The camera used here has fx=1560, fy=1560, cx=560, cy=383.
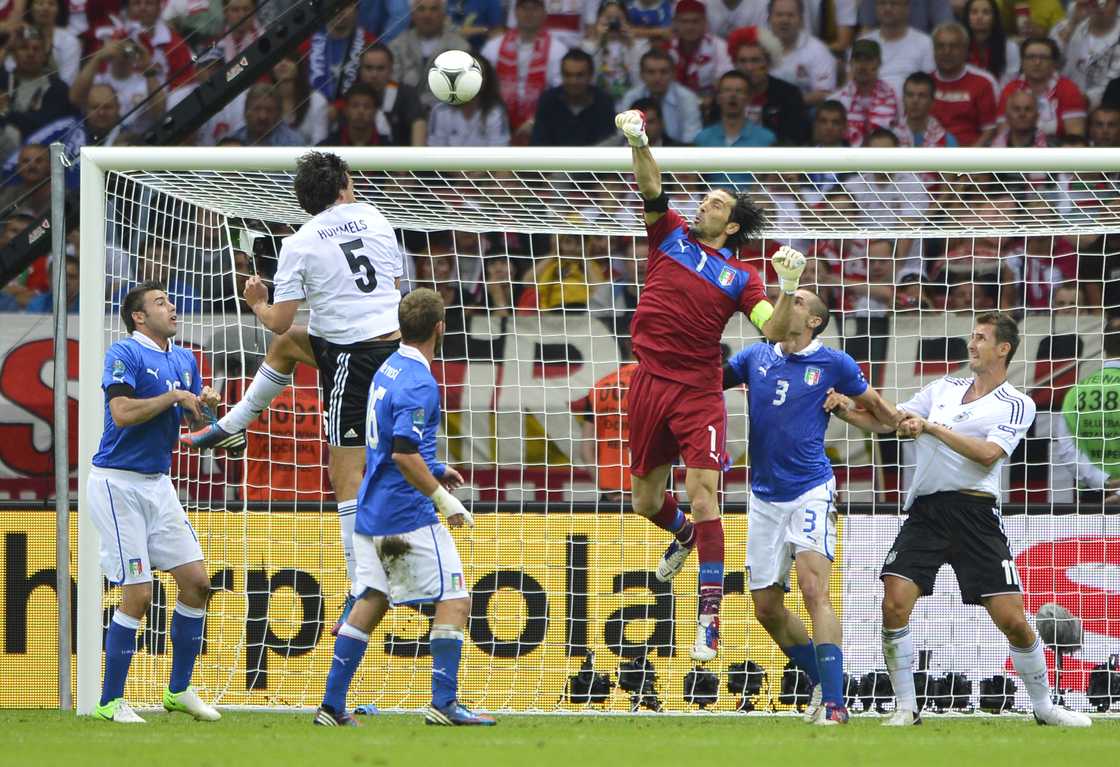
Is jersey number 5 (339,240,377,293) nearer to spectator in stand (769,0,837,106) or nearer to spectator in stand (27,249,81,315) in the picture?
spectator in stand (27,249,81,315)

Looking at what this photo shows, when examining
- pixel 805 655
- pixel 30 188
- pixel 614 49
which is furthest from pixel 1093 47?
pixel 30 188

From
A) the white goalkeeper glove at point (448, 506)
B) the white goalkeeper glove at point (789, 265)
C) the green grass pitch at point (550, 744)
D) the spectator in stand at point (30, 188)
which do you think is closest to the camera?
the green grass pitch at point (550, 744)

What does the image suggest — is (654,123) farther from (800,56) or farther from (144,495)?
(144,495)

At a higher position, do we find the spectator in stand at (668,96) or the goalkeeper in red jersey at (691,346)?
the spectator in stand at (668,96)

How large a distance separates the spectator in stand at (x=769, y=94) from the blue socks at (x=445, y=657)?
7.42 metres

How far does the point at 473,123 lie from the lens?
534 inches

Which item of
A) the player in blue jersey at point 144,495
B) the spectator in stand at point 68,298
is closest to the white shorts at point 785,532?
the player in blue jersey at point 144,495

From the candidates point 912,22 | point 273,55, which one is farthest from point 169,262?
point 912,22

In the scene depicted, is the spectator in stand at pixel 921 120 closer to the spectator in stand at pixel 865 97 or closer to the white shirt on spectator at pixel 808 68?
the spectator in stand at pixel 865 97

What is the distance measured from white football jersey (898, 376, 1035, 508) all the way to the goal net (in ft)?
5.64

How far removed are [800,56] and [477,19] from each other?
2.94 m

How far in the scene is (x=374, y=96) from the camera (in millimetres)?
13508

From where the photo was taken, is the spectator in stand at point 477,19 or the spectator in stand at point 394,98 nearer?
the spectator in stand at point 394,98

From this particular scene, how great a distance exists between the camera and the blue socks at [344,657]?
7098 millimetres
